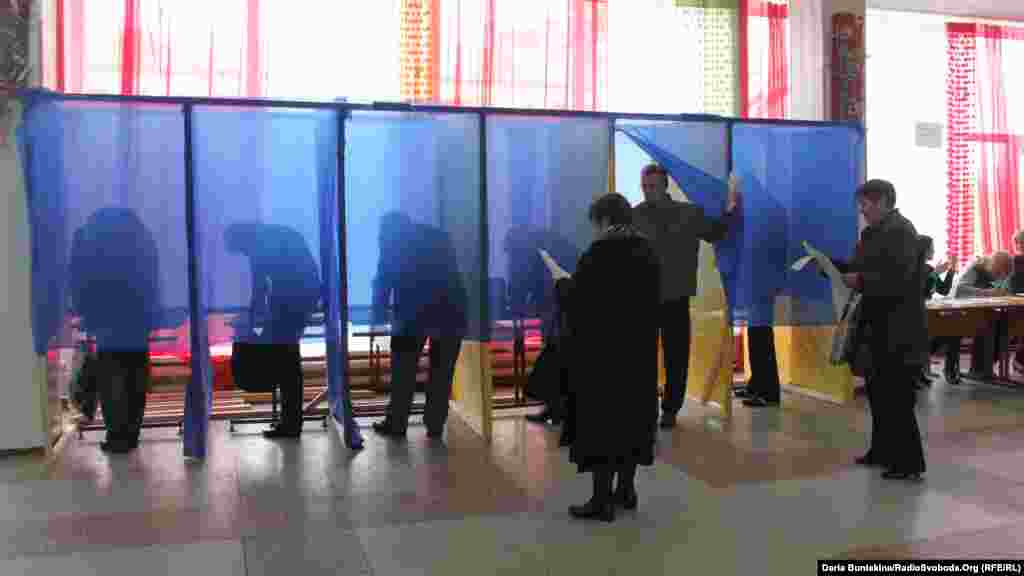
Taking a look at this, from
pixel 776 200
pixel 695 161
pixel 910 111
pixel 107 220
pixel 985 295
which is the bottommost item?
pixel 985 295

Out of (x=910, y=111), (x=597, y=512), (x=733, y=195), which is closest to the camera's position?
(x=597, y=512)

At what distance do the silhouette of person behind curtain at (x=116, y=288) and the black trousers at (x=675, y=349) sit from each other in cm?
262

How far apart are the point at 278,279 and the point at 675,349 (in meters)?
2.14

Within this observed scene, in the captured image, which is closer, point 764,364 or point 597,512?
point 597,512

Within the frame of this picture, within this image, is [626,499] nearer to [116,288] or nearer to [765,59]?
[116,288]

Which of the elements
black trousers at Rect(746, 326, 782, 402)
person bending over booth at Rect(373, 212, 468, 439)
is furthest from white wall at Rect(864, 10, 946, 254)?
person bending over booth at Rect(373, 212, 468, 439)

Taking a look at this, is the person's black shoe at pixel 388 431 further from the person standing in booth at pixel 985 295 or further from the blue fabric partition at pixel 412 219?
the person standing in booth at pixel 985 295

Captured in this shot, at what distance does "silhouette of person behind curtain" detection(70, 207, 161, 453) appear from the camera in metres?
4.04

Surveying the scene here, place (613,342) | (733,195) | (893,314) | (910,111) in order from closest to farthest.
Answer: (613,342) → (893,314) → (733,195) → (910,111)

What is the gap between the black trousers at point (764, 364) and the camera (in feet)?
17.9

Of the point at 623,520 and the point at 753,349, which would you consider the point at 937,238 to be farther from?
the point at 623,520

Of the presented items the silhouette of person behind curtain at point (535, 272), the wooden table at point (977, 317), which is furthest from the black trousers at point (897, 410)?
the wooden table at point (977, 317)

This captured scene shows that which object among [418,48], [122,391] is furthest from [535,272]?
[418,48]

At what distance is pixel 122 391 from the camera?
14.1 feet
